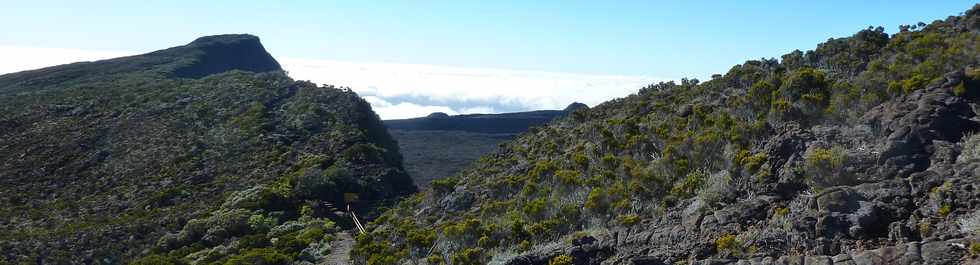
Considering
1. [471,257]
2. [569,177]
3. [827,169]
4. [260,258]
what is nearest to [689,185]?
[827,169]

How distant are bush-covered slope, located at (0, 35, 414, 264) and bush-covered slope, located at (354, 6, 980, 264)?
467 cm

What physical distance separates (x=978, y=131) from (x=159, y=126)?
36.8 m

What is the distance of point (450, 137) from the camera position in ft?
229

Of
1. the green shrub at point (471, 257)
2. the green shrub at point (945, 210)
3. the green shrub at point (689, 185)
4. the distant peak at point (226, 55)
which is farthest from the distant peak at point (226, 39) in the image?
the green shrub at point (945, 210)

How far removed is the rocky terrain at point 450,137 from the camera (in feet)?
168

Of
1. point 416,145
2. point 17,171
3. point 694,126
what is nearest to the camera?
point 694,126

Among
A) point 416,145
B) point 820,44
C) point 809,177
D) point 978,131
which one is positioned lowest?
point 416,145

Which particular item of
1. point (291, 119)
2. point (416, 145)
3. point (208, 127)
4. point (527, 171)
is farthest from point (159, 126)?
point (416, 145)

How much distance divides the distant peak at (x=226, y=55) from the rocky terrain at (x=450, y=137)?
797 inches

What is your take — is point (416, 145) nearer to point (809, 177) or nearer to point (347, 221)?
point (347, 221)

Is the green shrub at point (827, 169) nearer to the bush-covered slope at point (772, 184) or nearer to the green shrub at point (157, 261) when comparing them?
the bush-covered slope at point (772, 184)

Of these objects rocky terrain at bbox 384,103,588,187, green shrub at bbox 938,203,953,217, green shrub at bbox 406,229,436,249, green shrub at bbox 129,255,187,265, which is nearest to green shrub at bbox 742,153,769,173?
green shrub at bbox 938,203,953,217

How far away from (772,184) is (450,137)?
5913cm

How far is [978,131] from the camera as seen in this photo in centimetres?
1078
